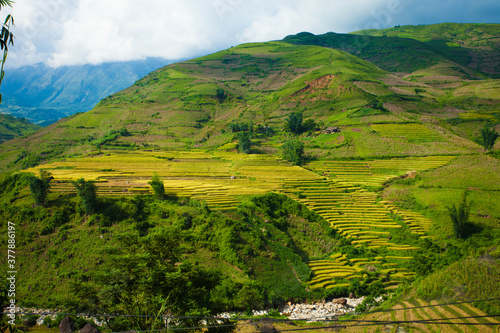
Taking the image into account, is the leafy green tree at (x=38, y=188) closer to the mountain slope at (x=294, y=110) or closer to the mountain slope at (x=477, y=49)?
the mountain slope at (x=294, y=110)

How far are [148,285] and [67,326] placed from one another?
1107 cm

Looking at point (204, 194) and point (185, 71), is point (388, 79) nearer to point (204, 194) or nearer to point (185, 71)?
point (185, 71)

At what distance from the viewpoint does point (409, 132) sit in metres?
61.1

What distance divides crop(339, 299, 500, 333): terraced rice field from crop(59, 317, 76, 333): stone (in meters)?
19.5

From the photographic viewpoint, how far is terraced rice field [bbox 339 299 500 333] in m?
17.9

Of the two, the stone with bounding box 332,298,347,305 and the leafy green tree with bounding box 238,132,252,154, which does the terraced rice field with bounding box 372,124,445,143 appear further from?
the stone with bounding box 332,298,347,305

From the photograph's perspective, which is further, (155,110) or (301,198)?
(155,110)

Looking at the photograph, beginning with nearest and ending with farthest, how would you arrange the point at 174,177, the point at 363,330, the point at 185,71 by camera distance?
the point at 363,330
the point at 174,177
the point at 185,71

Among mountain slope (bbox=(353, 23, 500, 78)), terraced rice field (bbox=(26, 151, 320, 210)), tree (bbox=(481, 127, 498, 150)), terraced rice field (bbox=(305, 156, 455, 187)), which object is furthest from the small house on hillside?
mountain slope (bbox=(353, 23, 500, 78))

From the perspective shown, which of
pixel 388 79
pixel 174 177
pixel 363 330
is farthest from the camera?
pixel 388 79

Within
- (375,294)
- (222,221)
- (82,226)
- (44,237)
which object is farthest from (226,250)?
(44,237)

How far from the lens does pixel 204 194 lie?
3809 centimetres

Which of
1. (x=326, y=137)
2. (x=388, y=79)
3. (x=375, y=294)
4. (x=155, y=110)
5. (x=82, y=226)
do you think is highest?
(x=388, y=79)

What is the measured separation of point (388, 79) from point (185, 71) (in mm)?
Result: 95845
